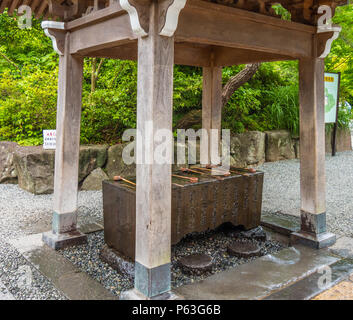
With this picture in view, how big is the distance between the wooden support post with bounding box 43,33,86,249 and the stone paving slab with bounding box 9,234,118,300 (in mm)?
153

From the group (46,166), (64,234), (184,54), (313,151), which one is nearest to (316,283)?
(313,151)

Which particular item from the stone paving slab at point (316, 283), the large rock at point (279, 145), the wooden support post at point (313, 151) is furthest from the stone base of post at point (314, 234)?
the large rock at point (279, 145)

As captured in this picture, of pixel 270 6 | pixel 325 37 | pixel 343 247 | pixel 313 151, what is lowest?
pixel 343 247

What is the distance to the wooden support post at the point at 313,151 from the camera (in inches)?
126

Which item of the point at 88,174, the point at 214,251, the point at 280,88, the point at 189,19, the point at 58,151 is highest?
the point at 280,88

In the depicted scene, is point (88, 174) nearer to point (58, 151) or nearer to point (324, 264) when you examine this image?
point (58, 151)

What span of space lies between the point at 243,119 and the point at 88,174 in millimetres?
4007

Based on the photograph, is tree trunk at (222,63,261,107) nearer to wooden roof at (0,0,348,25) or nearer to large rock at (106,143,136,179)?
large rock at (106,143,136,179)

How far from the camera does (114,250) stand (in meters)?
3.10

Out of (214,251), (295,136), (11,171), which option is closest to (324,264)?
(214,251)

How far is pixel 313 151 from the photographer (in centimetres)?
321

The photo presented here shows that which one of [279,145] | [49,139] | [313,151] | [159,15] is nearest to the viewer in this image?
[159,15]

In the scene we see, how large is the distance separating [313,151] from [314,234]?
0.79m

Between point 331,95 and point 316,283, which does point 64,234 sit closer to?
point 316,283
